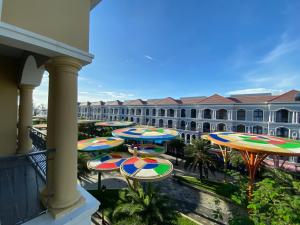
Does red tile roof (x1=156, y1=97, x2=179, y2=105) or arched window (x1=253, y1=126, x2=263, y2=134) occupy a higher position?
red tile roof (x1=156, y1=97, x2=179, y2=105)

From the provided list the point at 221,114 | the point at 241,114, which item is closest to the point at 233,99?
the point at 241,114

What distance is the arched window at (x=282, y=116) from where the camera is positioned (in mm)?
27728

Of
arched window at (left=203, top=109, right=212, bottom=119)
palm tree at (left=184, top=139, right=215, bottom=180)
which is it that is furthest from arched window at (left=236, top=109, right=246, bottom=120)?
palm tree at (left=184, top=139, right=215, bottom=180)

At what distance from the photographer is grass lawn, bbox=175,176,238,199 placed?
1574 centimetres

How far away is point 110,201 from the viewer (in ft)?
44.6

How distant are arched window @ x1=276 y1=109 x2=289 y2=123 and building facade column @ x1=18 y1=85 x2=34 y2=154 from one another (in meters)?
35.2

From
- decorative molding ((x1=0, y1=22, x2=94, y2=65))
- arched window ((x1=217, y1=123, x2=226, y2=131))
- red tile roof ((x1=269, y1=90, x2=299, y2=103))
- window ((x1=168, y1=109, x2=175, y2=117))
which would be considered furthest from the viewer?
window ((x1=168, y1=109, x2=175, y2=117))

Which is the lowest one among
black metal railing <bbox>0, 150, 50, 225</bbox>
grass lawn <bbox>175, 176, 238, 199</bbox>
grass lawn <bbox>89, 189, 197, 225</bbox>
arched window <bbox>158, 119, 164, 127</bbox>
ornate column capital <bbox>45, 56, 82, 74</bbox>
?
grass lawn <bbox>175, 176, 238, 199</bbox>

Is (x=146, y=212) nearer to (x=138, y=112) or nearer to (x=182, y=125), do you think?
(x=182, y=125)

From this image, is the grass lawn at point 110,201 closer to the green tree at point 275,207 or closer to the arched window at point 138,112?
the green tree at point 275,207

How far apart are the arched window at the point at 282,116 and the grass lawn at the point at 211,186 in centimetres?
1876

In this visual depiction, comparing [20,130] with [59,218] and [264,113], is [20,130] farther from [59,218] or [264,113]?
[264,113]

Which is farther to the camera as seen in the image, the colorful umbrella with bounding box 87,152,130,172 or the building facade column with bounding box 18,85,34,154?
the colorful umbrella with bounding box 87,152,130,172

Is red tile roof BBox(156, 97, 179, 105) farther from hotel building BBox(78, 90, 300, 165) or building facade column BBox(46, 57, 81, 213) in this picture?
building facade column BBox(46, 57, 81, 213)
